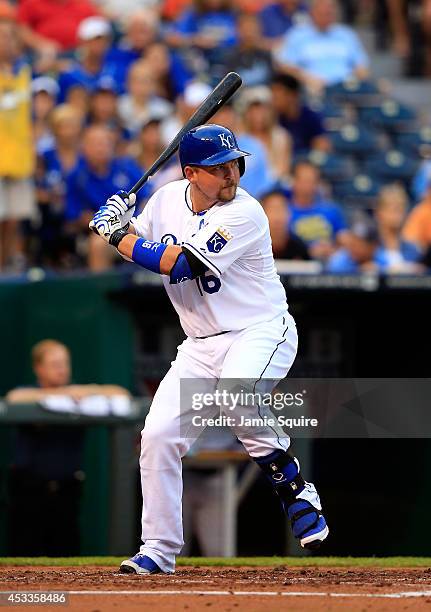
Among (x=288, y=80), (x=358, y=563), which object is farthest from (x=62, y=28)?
(x=358, y=563)

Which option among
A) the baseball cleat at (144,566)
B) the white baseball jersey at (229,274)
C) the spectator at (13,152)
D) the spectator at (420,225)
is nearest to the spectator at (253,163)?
the spectator at (420,225)

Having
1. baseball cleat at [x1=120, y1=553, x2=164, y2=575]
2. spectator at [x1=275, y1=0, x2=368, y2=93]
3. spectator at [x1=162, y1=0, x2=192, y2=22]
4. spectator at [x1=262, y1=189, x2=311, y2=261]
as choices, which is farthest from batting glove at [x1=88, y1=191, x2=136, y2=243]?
spectator at [x1=162, y1=0, x2=192, y2=22]

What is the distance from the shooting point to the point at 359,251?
9977mm

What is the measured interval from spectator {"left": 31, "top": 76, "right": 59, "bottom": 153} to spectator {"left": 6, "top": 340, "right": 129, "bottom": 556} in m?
2.61

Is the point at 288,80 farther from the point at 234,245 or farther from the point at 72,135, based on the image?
the point at 234,245

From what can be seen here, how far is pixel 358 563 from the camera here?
6.84 m

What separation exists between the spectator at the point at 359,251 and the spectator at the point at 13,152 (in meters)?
2.12

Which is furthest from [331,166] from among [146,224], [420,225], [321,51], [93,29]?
[146,224]

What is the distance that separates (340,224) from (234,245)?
200 inches

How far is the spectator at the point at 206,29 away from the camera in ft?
41.0

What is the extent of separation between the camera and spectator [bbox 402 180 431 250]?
1052 cm

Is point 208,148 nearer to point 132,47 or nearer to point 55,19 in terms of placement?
point 132,47

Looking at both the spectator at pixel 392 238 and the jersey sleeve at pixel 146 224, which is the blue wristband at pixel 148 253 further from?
the spectator at pixel 392 238

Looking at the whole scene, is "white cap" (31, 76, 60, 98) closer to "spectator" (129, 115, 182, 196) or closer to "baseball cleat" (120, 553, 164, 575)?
"spectator" (129, 115, 182, 196)
